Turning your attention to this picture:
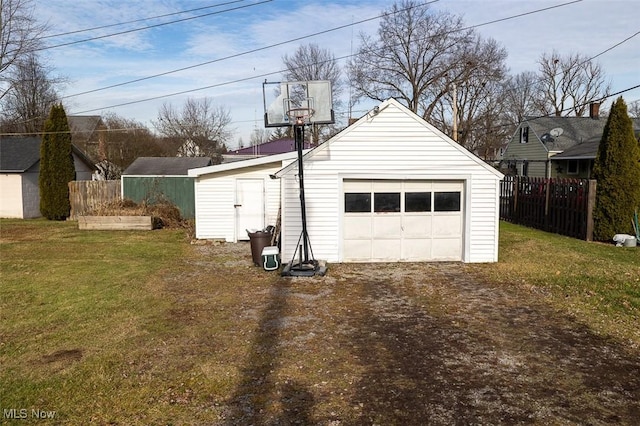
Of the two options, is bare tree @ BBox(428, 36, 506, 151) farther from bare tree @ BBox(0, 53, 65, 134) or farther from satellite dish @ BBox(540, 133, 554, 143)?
bare tree @ BBox(0, 53, 65, 134)

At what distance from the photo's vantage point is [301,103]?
10508mm

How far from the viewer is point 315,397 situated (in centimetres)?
462

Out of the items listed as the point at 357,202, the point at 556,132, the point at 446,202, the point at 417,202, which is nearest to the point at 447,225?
the point at 446,202

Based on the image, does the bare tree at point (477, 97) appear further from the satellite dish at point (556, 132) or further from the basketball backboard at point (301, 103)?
the basketball backboard at point (301, 103)

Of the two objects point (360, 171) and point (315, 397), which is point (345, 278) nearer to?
point (360, 171)

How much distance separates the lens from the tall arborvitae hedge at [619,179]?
568 inches

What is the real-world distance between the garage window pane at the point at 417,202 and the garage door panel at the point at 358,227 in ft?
3.22

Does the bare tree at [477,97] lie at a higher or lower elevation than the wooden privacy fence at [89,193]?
higher

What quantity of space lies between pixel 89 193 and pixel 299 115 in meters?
16.0

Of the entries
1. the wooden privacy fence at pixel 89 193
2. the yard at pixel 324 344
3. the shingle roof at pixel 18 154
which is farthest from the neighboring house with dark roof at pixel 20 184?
the yard at pixel 324 344

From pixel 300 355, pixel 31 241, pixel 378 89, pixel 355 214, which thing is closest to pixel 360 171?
pixel 355 214

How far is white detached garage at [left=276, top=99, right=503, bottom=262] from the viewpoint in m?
11.3

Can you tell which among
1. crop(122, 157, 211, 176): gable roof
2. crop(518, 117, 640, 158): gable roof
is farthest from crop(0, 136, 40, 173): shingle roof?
crop(518, 117, 640, 158): gable roof
